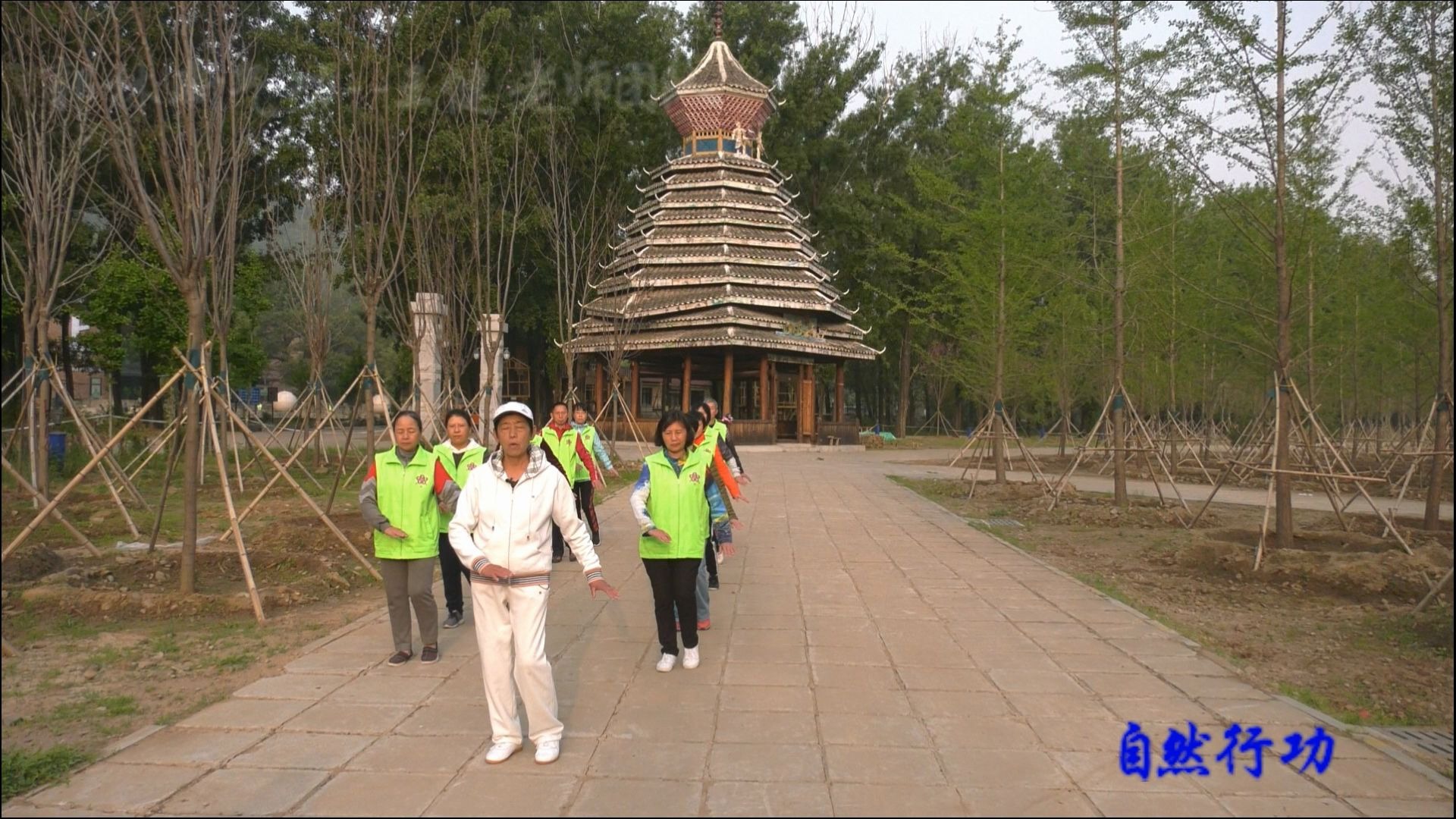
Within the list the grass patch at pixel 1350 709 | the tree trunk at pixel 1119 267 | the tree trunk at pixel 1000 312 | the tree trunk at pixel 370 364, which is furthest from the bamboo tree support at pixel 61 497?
the tree trunk at pixel 1000 312

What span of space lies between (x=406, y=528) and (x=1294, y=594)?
769 centimetres

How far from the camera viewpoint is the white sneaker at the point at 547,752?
3936 mm

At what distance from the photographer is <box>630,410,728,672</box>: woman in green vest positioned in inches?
208

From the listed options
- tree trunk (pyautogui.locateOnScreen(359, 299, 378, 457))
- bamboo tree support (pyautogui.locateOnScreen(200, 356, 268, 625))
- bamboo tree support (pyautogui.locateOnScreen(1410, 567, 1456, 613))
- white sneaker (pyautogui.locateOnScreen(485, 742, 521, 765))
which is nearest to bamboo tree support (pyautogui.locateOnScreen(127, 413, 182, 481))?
tree trunk (pyautogui.locateOnScreen(359, 299, 378, 457))

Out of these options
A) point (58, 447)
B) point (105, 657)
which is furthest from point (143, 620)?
point (58, 447)

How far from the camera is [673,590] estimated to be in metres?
5.38

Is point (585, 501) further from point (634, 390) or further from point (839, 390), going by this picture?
point (839, 390)

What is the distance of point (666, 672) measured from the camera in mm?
5363

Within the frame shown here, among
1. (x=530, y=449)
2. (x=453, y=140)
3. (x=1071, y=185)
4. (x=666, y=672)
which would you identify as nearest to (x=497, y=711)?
(x=530, y=449)

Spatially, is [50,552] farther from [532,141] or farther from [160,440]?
[532,141]

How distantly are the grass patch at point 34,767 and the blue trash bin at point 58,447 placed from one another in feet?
44.6

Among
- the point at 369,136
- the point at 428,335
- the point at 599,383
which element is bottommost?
the point at 599,383

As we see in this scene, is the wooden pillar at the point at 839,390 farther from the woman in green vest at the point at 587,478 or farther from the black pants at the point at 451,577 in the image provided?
the black pants at the point at 451,577

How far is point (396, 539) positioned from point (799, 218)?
98.1 feet
